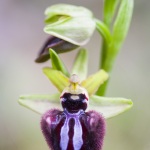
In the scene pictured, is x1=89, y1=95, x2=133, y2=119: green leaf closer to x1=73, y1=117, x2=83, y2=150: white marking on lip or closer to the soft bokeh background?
x1=73, y1=117, x2=83, y2=150: white marking on lip

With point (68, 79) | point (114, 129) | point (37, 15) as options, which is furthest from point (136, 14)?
point (68, 79)

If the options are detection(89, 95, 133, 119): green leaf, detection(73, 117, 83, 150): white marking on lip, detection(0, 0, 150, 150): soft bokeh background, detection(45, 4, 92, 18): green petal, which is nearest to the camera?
detection(73, 117, 83, 150): white marking on lip

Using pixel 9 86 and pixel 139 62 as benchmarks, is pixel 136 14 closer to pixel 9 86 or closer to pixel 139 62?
pixel 139 62

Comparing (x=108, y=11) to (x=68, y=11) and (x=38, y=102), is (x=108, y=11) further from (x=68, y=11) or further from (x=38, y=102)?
(x=38, y=102)

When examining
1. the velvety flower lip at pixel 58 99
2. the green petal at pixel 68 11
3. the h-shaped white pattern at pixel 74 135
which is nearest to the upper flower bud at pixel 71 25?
the green petal at pixel 68 11

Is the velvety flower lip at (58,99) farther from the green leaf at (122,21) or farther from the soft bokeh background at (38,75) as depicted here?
the soft bokeh background at (38,75)

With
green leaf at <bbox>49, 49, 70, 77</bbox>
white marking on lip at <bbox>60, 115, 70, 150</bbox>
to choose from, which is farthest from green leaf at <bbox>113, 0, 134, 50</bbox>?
white marking on lip at <bbox>60, 115, 70, 150</bbox>
